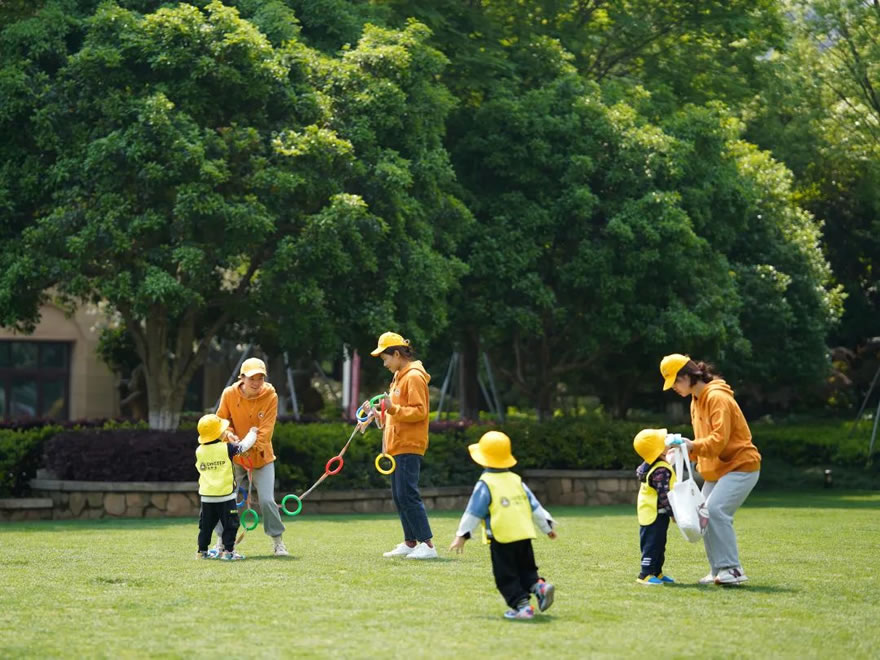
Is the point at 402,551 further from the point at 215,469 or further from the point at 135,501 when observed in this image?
the point at 135,501

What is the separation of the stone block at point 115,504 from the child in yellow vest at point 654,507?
10858 mm

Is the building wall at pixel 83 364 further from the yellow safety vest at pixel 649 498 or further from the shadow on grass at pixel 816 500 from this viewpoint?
the yellow safety vest at pixel 649 498

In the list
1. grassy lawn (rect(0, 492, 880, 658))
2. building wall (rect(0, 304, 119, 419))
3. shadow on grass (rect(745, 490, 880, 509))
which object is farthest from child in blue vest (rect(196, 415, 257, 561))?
building wall (rect(0, 304, 119, 419))

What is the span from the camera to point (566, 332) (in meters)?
26.7

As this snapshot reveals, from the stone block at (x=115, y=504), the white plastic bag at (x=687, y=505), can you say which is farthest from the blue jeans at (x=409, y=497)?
the stone block at (x=115, y=504)

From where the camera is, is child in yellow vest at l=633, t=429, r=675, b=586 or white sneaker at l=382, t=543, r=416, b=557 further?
white sneaker at l=382, t=543, r=416, b=557

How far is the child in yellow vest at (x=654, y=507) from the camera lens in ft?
34.5

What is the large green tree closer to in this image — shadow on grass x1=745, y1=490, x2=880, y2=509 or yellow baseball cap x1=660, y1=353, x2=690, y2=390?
shadow on grass x1=745, y1=490, x2=880, y2=509

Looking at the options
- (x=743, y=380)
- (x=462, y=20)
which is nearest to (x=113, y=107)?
(x=462, y=20)

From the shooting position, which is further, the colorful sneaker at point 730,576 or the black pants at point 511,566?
the colorful sneaker at point 730,576

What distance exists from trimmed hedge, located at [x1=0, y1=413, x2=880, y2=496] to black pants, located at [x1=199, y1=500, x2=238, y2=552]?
7938 mm

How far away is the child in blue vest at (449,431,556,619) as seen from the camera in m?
8.68

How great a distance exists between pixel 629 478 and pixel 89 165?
1004 centimetres

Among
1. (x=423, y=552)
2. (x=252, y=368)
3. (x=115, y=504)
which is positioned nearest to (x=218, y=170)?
(x=115, y=504)
